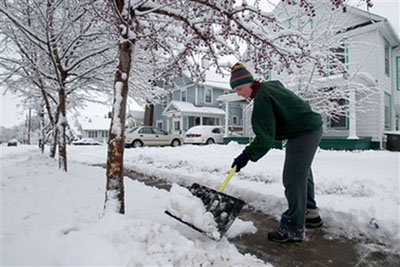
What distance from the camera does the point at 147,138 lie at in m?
15.6

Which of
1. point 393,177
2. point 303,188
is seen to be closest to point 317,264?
point 303,188

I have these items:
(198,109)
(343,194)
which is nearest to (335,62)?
(343,194)

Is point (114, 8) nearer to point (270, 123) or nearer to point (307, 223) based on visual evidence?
point (270, 123)

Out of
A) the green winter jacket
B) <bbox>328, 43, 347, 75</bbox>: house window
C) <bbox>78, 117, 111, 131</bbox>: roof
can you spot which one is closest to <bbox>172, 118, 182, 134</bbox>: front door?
<bbox>328, 43, 347, 75</bbox>: house window

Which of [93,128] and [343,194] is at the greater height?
[93,128]

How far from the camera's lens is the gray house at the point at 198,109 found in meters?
21.8

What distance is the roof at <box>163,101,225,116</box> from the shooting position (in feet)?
70.1

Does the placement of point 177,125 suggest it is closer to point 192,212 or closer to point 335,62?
point 335,62

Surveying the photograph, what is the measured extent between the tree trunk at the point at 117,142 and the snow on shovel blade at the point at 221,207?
1.78ft

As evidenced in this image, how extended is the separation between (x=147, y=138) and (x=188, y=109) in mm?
6786

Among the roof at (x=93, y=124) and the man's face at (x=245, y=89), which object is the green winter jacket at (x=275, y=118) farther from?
the roof at (x=93, y=124)

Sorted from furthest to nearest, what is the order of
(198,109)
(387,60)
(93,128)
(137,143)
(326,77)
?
(93,128) < (198,109) < (137,143) < (387,60) < (326,77)

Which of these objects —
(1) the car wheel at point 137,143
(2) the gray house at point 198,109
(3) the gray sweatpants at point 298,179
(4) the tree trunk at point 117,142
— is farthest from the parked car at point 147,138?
(3) the gray sweatpants at point 298,179

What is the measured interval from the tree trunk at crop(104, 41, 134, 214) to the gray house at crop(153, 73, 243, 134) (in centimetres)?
1846
